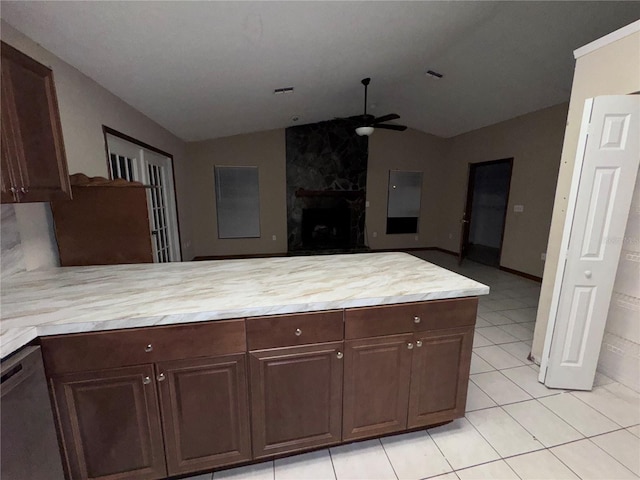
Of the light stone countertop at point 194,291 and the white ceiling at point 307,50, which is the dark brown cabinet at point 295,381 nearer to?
the light stone countertop at point 194,291

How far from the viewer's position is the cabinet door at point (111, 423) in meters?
1.13

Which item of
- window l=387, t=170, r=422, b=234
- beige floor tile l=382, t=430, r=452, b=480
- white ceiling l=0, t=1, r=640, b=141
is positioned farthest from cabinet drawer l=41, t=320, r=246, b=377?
window l=387, t=170, r=422, b=234

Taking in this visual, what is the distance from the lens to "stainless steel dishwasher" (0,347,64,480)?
899 millimetres

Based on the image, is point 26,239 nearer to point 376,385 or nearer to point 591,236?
point 376,385

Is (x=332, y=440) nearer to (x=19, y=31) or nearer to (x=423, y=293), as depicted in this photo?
(x=423, y=293)

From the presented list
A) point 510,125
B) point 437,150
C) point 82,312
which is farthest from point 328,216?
point 82,312

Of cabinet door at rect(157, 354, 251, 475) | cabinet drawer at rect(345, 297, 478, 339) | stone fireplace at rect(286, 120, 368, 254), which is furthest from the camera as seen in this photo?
stone fireplace at rect(286, 120, 368, 254)

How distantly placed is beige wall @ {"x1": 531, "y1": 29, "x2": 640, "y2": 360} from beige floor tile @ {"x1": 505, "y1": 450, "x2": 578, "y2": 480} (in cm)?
102

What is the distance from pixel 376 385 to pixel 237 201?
4.99 meters

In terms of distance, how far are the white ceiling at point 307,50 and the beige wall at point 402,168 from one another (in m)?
1.65

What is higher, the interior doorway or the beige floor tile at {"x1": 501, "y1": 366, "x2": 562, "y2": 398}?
the interior doorway

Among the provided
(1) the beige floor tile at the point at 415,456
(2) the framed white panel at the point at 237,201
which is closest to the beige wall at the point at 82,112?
(2) the framed white panel at the point at 237,201

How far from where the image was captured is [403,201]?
6645mm

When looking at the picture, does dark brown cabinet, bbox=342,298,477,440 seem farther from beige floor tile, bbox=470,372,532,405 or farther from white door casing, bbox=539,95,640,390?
white door casing, bbox=539,95,640,390
